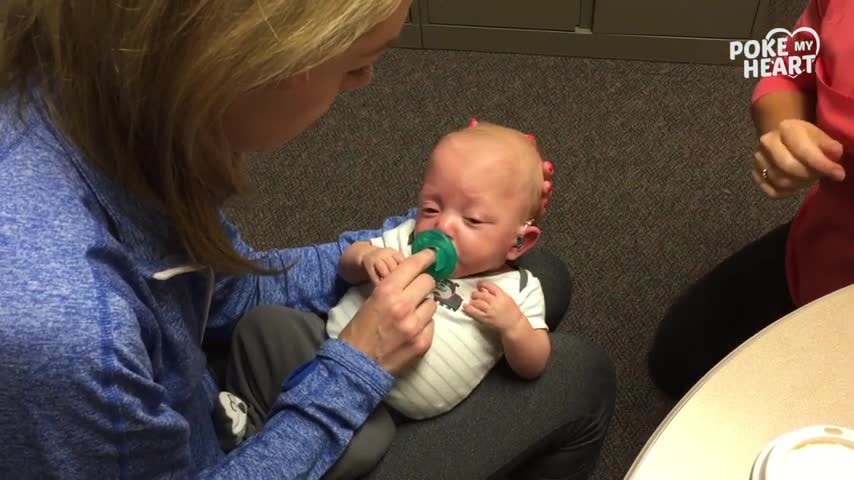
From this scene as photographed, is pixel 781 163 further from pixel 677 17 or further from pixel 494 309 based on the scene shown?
pixel 677 17

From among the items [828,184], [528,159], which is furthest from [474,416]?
[828,184]

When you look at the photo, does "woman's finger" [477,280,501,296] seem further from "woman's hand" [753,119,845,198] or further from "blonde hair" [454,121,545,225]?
"woman's hand" [753,119,845,198]

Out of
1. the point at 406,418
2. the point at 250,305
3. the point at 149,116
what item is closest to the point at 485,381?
the point at 406,418

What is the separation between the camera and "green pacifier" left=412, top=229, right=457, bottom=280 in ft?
3.13

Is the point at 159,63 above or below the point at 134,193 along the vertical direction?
above

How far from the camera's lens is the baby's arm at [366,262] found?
3.10ft

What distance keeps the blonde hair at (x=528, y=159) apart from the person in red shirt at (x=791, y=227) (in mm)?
271

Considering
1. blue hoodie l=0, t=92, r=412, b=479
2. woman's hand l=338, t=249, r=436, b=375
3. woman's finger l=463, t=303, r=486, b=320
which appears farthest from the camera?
woman's finger l=463, t=303, r=486, b=320

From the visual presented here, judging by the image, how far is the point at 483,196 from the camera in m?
1.00

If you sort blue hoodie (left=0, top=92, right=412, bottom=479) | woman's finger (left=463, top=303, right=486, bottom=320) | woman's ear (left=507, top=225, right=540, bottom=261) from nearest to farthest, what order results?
blue hoodie (left=0, top=92, right=412, bottom=479), woman's finger (left=463, top=303, right=486, bottom=320), woman's ear (left=507, top=225, right=540, bottom=261)

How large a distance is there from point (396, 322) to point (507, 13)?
1482mm

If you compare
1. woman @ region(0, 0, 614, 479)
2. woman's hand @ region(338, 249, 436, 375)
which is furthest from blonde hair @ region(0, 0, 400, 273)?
woman's hand @ region(338, 249, 436, 375)

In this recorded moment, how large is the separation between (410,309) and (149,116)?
378 millimetres

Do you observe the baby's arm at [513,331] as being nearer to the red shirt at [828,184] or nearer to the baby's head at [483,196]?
the baby's head at [483,196]
